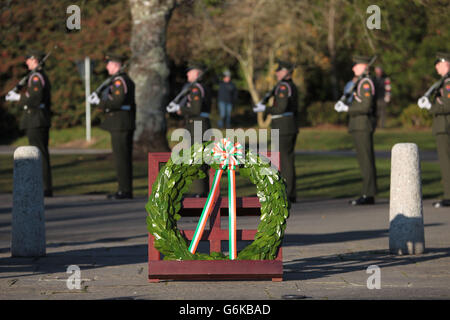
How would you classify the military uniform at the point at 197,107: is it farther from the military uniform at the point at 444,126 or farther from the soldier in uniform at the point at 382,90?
the soldier in uniform at the point at 382,90

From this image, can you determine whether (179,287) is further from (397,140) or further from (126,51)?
(126,51)

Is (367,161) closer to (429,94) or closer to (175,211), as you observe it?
(429,94)

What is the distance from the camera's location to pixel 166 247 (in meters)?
7.83

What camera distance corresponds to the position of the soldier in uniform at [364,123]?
1439 centimetres

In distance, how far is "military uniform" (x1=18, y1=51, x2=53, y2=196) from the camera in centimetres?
1524

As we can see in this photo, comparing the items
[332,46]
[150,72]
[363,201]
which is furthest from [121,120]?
[332,46]

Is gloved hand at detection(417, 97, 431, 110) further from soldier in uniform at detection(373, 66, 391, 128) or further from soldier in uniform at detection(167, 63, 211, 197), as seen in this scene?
soldier in uniform at detection(373, 66, 391, 128)

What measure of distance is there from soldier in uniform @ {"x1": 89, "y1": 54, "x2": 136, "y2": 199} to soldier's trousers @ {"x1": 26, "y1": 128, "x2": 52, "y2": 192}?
3.42 ft

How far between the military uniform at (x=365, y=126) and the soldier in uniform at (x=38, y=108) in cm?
477

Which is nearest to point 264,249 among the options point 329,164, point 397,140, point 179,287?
point 179,287

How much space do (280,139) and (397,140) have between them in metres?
16.2

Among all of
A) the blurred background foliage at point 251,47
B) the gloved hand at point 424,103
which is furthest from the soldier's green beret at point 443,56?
the blurred background foliage at point 251,47

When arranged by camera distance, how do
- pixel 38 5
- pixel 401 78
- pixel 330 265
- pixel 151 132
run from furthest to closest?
pixel 401 78
pixel 38 5
pixel 151 132
pixel 330 265

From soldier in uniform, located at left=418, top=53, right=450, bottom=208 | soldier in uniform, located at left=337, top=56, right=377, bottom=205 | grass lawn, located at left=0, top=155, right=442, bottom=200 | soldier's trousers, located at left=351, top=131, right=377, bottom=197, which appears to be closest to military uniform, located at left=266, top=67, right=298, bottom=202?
soldier in uniform, located at left=337, top=56, right=377, bottom=205
